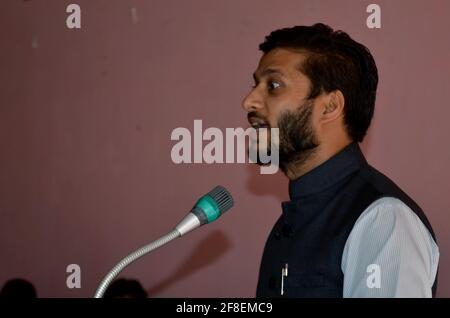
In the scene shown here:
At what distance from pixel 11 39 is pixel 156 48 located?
45 cm

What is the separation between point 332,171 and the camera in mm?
1416

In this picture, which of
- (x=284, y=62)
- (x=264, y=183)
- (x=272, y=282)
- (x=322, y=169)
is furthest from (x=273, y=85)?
(x=264, y=183)

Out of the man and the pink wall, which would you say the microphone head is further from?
the pink wall

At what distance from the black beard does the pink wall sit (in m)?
0.88

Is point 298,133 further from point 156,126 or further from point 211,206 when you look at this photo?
point 156,126

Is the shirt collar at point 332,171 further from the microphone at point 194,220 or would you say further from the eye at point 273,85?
the microphone at point 194,220

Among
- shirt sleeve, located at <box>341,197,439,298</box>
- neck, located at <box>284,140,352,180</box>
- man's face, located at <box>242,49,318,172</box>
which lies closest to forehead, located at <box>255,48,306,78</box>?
man's face, located at <box>242,49,318,172</box>

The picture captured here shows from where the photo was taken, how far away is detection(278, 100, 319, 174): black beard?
1427 mm

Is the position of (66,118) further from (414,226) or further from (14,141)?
(414,226)

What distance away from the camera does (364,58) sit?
151 cm

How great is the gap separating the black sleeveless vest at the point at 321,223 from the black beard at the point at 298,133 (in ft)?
0.13

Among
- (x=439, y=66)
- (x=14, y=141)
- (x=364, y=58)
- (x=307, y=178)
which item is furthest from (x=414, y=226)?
(x=14, y=141)
